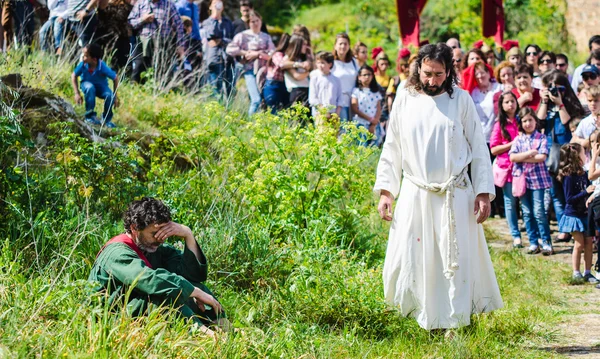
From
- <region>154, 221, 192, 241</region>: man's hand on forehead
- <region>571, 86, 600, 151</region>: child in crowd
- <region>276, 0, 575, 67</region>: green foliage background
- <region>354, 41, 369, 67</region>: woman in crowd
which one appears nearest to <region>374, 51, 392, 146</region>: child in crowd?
<region>354, 41, 369, 67</region>: woman in crowd

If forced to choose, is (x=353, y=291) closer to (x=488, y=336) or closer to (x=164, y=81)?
(x=488, y=336)

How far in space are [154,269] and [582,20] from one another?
19.7 m

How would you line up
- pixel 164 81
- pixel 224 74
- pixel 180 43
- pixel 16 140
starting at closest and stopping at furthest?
1. pixel 16 140
2. pixel 164 81
3. pixel 180 43
4. pixel 224 74

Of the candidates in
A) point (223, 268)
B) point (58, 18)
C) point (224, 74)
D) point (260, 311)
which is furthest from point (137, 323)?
point (224, 74)

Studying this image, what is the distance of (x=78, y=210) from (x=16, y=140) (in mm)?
697

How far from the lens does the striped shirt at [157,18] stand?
11.2 m

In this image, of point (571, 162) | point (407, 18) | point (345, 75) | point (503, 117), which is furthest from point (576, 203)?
point (407, 18)

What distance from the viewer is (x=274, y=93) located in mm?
11625

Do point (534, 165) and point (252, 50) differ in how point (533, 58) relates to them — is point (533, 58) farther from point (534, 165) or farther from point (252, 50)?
point (252, 50)

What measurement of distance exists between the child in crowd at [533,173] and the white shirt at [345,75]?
2824mm

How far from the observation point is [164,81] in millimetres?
10461

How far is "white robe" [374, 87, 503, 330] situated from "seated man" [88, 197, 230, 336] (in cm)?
128

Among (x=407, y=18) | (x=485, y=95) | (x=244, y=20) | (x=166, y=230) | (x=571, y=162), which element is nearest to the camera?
(x=166, y=230)

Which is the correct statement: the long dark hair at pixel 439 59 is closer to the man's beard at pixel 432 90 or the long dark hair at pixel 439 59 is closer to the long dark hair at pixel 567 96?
the man's beard at pixel 432 90
